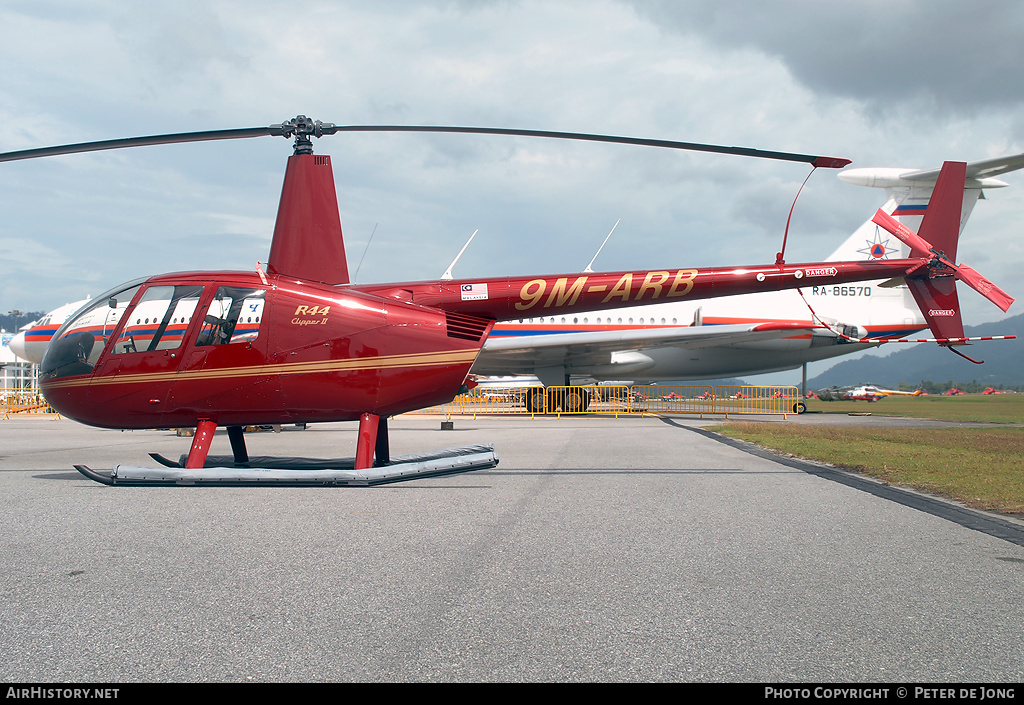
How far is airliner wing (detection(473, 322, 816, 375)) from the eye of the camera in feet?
73.7

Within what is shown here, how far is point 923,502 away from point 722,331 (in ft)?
54.4

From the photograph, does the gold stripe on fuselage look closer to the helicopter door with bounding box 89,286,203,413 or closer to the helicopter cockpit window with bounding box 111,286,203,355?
the helicopter door with bounding box 89,286,203,413

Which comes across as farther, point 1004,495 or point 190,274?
point 190,274

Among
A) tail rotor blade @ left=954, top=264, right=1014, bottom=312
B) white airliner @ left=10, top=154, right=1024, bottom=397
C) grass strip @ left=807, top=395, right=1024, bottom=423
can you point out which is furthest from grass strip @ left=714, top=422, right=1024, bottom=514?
grass strip @ left=807, top=395, right=1024, bottom=423

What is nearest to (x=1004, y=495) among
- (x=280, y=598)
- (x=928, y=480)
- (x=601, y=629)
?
(x=928, y=480)

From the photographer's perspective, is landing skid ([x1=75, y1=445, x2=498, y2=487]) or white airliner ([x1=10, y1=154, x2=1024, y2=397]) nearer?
landing skid ([x1=75, y1=445, x2=498, y2=487])

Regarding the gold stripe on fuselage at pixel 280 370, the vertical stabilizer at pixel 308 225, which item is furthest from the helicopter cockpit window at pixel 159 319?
the vertical stabilizer at pixel 308 225

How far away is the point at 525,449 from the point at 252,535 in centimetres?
738

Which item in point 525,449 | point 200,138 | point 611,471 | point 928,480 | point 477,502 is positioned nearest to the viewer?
point 477,502

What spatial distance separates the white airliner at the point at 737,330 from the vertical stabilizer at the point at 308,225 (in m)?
14.3

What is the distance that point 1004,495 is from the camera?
22.2 ft

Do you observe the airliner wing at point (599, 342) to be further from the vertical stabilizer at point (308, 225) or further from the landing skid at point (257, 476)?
the landing skid at point (257, 476)

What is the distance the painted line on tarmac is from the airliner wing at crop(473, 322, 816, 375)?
1193 centimetres

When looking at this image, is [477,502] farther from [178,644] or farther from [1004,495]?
[1004,495]
